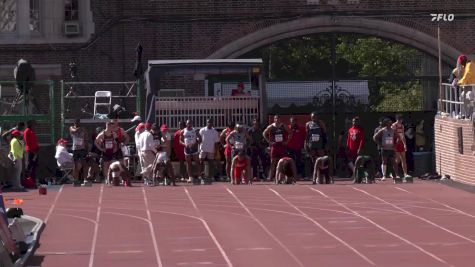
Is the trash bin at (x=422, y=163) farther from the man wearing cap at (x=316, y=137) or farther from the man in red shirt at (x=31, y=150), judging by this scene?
the man in red shirt at (x=31, y=150)

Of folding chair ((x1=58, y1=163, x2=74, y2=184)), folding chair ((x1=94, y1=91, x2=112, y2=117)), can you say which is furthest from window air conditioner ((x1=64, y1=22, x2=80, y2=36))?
folding chair ((x1=58, y1=163, x2=74, y2=184))

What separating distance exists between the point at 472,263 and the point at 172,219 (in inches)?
302

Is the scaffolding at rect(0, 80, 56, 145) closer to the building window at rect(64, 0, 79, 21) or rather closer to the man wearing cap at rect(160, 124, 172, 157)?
the building window at rect(64, 0, 79, 21)

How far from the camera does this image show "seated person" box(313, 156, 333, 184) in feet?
101

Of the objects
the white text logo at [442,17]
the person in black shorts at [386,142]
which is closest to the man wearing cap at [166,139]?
the person in black shorts at [386,142]

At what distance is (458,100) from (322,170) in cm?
369

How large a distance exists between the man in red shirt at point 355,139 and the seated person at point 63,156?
6.66m

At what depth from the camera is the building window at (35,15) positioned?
4216 cm

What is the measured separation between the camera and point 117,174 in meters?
31.1

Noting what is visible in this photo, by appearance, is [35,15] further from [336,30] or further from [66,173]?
[66,173]

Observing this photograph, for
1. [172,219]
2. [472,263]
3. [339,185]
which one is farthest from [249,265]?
[339,185]

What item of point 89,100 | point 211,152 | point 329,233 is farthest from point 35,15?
point 329,233

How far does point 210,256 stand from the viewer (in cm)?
1833

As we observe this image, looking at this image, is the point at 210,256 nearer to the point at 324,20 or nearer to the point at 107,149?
the point at 107,149
